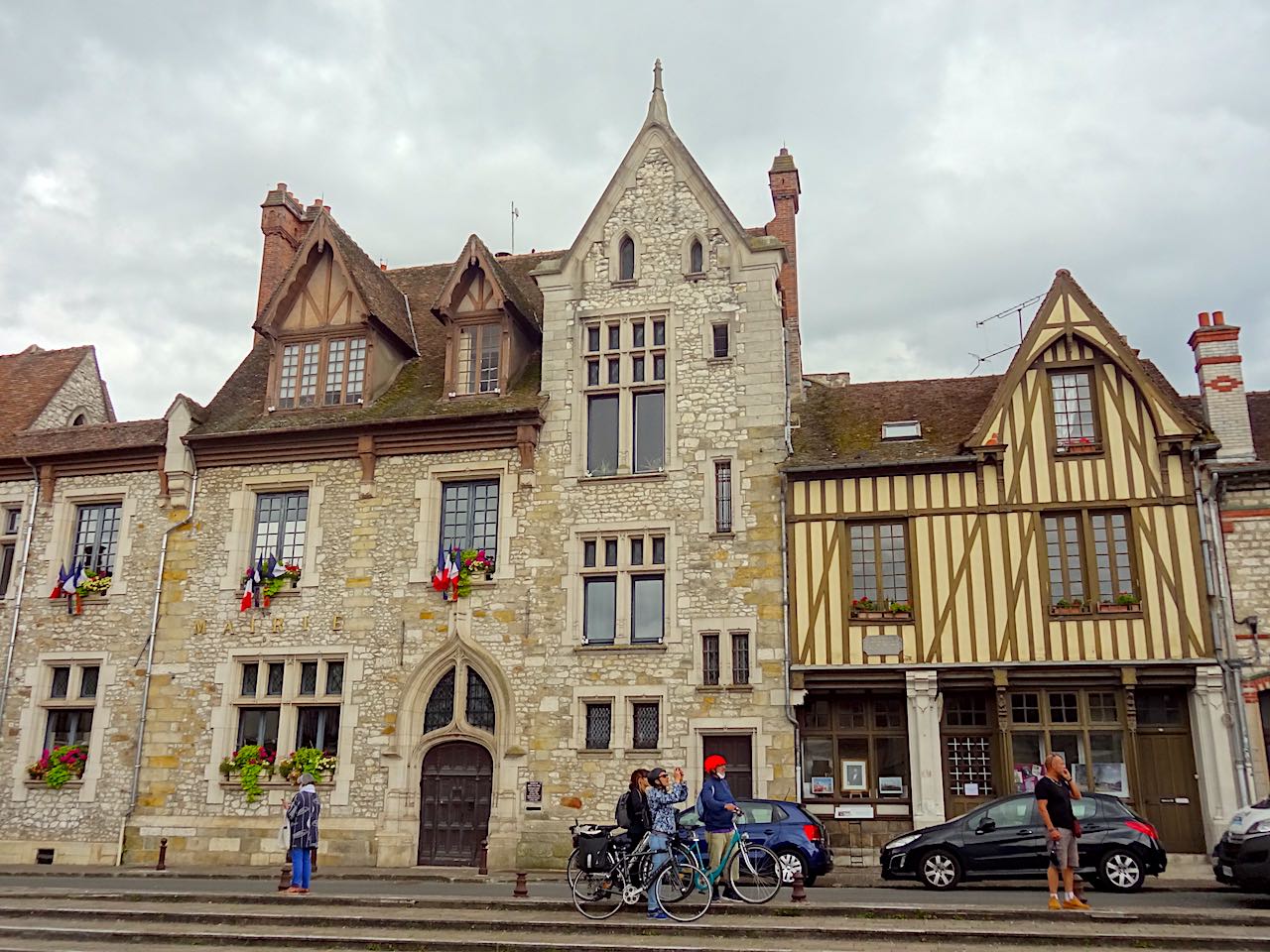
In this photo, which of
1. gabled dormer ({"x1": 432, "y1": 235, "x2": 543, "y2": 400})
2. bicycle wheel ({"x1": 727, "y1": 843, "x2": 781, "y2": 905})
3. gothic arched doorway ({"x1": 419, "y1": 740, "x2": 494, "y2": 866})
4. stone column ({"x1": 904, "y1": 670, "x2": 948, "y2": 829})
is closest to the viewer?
bicycle wheel ({"x1": 727, "y1": 843, "x2": 781, "y2": 905})

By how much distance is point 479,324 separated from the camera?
22.0m

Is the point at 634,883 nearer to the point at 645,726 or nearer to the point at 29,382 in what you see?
the point at 645,726

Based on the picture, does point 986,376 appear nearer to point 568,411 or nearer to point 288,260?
point 568,411

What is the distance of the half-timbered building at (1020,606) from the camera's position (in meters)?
17.6

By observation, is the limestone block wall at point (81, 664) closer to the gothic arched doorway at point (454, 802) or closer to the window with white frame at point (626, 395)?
the gothic arched doorway at point (454, 802)

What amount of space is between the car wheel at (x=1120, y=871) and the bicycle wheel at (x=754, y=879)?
4235mm

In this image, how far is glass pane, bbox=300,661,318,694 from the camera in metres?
20.7

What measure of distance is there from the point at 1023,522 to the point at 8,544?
1932cm

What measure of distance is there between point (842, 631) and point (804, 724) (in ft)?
5.54

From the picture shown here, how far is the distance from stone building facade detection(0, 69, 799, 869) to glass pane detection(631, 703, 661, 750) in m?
0.05

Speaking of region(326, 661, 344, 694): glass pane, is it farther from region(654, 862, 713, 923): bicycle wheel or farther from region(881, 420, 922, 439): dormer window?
region(881, 420, 922, 439): dormer window

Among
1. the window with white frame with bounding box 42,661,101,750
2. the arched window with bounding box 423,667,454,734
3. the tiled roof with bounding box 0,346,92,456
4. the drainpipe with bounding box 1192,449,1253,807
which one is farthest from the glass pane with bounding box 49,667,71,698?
the drainpipe with bounding box 1192,449,1253,807

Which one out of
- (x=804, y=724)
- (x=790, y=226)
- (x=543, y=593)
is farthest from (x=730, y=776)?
(x=790, y=226)

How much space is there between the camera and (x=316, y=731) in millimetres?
20422
